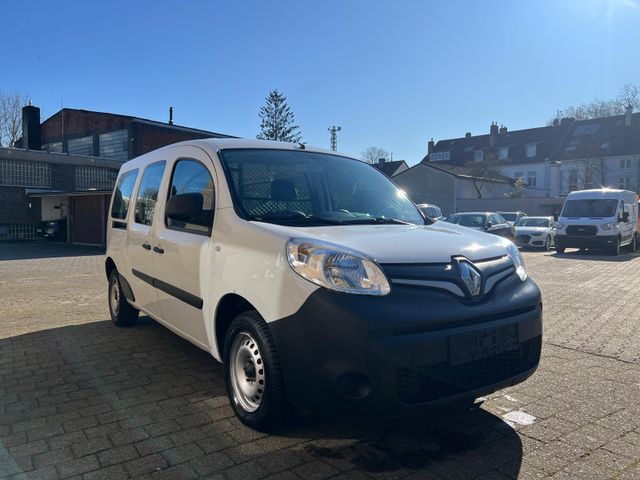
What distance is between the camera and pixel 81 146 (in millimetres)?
40062

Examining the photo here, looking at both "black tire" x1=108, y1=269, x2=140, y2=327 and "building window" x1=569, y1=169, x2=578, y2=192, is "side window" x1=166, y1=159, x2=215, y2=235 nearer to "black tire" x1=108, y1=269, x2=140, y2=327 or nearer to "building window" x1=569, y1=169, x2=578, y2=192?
"black tire" x1=108, y1=269, x2=140, y2=327

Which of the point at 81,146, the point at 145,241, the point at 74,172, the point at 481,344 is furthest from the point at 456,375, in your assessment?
the point at 81,146

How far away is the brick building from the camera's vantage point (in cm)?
2322

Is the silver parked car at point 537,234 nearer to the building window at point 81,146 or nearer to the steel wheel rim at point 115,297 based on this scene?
the steel wheel rim at point 115,297

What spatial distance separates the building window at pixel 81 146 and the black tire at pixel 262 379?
39895 mm

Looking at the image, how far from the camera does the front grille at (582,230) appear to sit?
16672 mm

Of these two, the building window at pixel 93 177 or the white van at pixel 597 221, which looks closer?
the white van at pixel 597 221

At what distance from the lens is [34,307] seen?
7488 millimetres

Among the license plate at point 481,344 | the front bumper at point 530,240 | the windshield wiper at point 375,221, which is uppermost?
the windshield wiper at point 375,221

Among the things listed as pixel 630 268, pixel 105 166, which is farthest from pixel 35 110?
pixel 630 268

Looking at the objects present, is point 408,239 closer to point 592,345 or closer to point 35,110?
point 592,345

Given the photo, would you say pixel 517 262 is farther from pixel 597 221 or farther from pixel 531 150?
pixel 531 150

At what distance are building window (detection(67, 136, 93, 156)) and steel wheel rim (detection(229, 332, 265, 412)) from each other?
39910 millimetres

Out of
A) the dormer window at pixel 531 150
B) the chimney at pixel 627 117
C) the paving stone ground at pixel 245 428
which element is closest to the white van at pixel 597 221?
the paving stone ground at pixel 245 428
